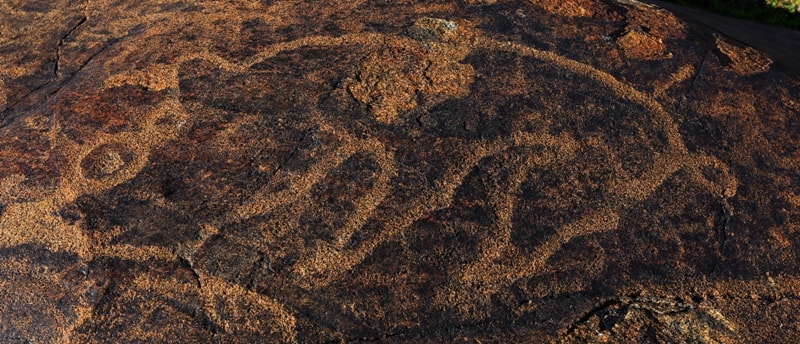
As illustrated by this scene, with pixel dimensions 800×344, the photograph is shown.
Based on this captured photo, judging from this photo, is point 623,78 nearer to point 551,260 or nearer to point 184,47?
point 551,260

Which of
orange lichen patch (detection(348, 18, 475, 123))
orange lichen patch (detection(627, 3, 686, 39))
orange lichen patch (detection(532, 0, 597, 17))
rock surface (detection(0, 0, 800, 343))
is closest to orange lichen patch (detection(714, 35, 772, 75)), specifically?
rock surface (detection(0, 0, 800, 343))

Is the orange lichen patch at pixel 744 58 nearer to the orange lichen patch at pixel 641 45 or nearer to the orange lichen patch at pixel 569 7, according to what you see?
the orange lichen patch at pixel 641 45

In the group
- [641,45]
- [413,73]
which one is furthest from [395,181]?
[641,45]

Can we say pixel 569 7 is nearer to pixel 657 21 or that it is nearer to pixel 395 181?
pixel 657 21

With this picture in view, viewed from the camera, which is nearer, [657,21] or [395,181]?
[395,181]

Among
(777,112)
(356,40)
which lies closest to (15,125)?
(356,40)

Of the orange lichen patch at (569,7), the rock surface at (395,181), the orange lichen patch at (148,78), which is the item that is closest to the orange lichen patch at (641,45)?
the rock surface at (395,181)
